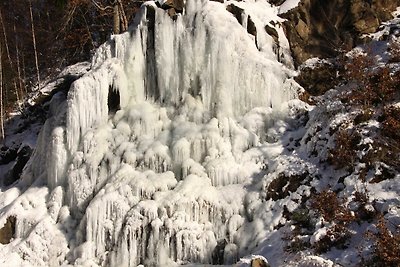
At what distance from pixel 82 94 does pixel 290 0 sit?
7599 millimetres

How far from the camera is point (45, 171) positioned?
14703 mm

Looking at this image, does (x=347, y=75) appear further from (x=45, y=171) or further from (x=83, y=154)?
(x=45, y=171)

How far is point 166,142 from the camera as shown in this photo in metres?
13.3

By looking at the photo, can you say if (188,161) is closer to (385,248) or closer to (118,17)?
(385,248)

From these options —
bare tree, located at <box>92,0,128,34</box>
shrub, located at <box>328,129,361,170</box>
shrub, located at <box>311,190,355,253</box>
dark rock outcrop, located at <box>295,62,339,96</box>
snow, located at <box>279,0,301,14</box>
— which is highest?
snow, located at <box>279,0,301,14</box>

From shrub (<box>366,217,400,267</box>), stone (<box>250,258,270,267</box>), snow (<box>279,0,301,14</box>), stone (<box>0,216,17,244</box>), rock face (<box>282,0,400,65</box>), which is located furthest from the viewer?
snow (<box>279,0,301,14</box>)

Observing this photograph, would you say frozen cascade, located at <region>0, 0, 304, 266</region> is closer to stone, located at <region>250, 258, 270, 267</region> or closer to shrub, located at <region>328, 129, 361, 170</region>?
stone, located at <region>250, 258, 270, 267</region>

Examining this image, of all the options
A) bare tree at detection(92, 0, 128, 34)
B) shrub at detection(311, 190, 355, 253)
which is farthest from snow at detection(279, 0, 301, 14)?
shrub at detection(311, 190, 355, 253)

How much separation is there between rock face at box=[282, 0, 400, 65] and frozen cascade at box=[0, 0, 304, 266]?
700mm

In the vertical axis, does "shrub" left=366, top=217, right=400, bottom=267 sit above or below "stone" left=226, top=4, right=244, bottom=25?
below

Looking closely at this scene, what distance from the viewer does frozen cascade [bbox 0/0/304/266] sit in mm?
11805

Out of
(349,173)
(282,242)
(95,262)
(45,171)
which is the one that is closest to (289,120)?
(349,173)

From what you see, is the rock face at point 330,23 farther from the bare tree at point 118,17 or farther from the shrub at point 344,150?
the bare tree at point 118,17

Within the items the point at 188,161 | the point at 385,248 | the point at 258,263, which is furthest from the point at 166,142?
the point at 385,248
